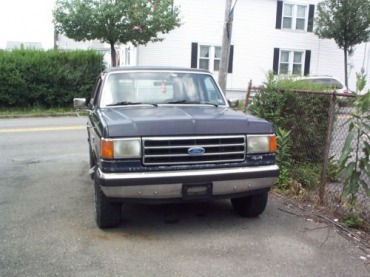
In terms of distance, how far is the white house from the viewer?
2214cm

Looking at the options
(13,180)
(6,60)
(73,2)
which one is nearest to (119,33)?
(73,2)

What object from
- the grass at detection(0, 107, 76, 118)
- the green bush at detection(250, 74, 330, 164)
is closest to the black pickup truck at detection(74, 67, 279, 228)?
the green bush at detection(250, 74, 330, 164)

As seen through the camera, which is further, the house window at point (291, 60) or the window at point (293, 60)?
the house window at point (291, 60)

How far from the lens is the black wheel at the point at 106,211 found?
445cm

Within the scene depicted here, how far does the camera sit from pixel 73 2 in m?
18.3

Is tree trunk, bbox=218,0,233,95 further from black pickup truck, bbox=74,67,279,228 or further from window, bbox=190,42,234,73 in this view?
window, bbox=190,42,234,73

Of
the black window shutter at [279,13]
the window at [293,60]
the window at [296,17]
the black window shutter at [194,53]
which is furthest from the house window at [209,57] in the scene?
the window at [296,17]

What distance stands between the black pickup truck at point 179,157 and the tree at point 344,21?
63.7 feet

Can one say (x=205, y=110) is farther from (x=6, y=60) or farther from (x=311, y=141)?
(x=6, y=60)

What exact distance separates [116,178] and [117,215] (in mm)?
683

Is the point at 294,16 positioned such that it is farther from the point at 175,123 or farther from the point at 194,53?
the point at 175,123

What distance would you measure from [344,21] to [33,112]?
15627mm

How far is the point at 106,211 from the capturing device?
449 centimetres

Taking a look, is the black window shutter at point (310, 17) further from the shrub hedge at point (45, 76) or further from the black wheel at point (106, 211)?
the black wheel at point (106, 211)
